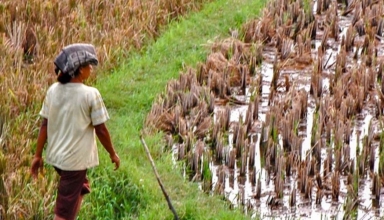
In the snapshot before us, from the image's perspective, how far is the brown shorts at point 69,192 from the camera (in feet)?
16.8

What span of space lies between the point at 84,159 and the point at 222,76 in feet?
9.61

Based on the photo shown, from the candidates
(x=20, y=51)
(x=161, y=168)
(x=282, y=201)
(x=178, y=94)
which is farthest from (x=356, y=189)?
(x=20, y=51)

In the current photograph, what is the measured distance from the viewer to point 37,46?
7.86m

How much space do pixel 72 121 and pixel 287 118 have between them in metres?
2.31

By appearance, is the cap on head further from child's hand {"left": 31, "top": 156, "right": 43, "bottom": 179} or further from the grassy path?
the grassy path

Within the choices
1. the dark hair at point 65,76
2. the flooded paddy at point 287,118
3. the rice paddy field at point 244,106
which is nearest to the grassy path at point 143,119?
the rice paddy field at point 244,106

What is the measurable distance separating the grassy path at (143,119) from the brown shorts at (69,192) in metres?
0.62

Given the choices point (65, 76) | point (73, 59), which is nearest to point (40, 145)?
point (65, 76)

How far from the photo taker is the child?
5.01 meters

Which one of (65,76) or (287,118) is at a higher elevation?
(65,76)

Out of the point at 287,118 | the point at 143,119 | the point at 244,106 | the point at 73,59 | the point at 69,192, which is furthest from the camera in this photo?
the point at 244,106

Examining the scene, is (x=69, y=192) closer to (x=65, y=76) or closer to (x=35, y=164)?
(x=35, y=164)

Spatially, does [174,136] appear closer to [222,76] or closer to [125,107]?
[125,107]

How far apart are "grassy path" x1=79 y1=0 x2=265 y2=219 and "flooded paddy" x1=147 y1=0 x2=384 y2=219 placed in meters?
0.15
